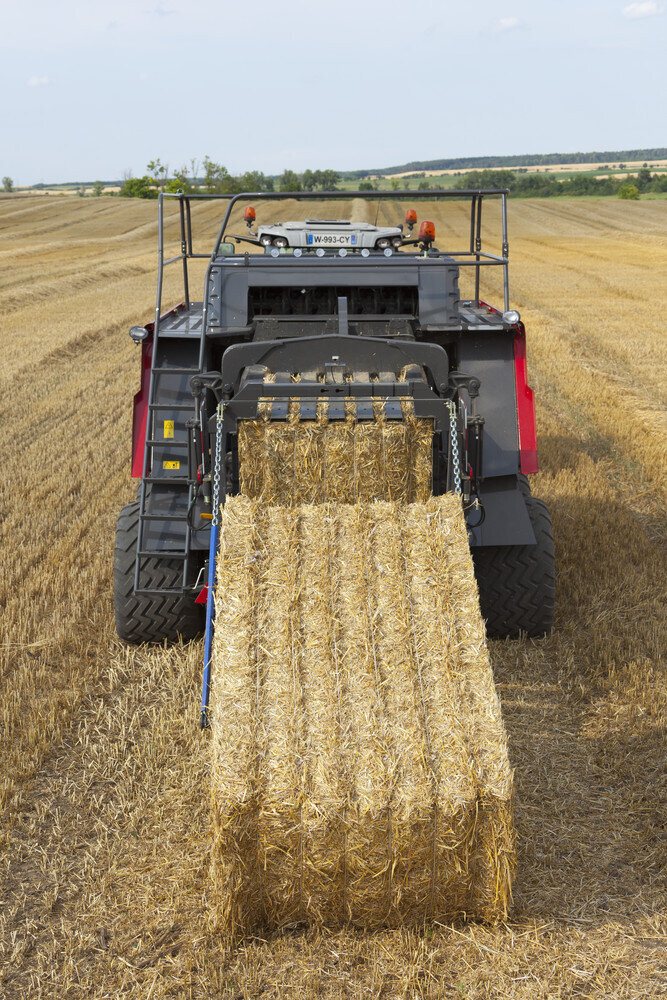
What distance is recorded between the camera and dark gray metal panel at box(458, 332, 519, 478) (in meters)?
5.44

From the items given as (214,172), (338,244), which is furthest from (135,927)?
(214,172)

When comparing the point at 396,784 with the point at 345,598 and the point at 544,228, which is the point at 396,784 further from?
the point at 544,228

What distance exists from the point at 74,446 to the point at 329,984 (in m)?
7.67

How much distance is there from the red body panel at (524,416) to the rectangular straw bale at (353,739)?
6.08ft

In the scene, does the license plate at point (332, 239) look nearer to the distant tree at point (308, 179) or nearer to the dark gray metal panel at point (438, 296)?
the dark gray metal panel at point (438, 296)

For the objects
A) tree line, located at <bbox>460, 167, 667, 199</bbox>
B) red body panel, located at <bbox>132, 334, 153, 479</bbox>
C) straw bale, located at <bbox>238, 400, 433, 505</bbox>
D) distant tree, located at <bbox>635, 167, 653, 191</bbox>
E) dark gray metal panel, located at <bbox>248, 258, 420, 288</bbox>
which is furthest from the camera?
distant tree, located at <bbox>635, 167, 653, 191</bbox>

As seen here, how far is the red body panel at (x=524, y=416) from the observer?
220 inches

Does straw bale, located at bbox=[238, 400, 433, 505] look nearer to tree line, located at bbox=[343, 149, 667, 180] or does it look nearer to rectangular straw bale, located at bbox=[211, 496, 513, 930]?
rectangular straw bale, located at bbox=[211, 496, 513, 930]

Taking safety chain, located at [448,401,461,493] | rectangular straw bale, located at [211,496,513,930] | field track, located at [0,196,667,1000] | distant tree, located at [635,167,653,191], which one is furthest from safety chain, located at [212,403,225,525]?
distant tree, located at [635,167,653,191]

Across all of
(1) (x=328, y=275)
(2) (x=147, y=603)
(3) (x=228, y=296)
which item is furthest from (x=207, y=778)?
(1) (x=328, y=275)

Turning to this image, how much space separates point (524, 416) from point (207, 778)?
2867 millimetres

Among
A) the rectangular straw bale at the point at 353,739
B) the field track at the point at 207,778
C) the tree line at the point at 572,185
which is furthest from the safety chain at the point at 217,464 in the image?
the tree line at the point at 572,185

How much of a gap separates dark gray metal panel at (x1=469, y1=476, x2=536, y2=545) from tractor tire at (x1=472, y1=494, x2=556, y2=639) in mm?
117

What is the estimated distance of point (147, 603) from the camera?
5.54 meters
